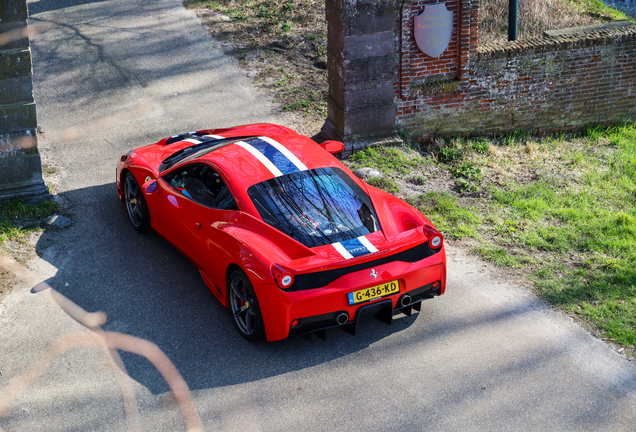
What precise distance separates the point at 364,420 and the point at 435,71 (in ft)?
21.7

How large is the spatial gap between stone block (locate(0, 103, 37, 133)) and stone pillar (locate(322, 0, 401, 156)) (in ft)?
14.2

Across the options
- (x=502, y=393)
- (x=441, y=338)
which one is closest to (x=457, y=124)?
(x=441, y=338)

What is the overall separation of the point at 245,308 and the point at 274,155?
161 centimetres

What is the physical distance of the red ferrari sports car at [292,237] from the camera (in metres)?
5.04

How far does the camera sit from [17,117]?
773 cm

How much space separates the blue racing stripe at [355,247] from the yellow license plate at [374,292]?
0.30 meters

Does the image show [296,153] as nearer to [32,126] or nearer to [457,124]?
[32,126]

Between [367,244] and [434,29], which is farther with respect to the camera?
[434,29]

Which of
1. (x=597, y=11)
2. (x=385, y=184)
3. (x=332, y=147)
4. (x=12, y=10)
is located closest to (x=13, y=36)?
(x=12, y=10)

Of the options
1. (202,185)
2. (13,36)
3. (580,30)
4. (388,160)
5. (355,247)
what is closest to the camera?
(355,247)

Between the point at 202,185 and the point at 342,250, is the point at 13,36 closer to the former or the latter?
the point at 202,185

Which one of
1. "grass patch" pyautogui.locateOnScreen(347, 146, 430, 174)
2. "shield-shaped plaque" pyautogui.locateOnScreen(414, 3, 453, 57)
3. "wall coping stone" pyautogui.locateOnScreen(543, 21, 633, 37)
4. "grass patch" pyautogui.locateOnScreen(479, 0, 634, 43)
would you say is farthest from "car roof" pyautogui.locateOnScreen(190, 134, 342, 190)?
"grass patch" pyautogui.locateOnScreen(479, 0, 634, 43)

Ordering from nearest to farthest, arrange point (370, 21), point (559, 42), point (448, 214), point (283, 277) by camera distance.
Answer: point (283, 277)
point (448, 214)
point (370, 21)
point (559, 42)

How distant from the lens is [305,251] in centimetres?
521
